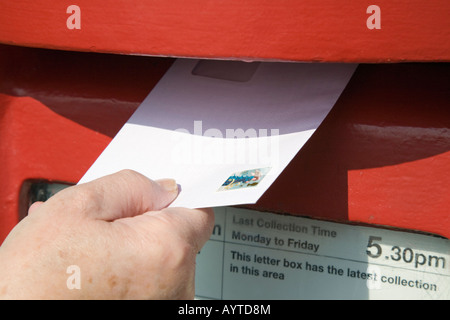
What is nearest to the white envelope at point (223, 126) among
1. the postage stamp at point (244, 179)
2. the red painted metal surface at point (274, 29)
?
the postage stamp at point (244, 179)

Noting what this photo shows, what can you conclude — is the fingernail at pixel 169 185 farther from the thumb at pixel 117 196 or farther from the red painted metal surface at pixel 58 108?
the red painted metal surface at pixel 58 108

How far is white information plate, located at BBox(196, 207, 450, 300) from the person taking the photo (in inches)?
36.2

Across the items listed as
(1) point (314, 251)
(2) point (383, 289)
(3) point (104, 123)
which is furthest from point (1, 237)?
(2) point (383, 289)

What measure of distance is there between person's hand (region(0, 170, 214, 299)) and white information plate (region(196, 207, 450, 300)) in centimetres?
29

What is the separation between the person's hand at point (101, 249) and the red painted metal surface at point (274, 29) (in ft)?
0.65

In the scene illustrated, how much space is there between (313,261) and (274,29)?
0.47 meters

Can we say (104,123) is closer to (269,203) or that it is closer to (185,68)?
(185,68)

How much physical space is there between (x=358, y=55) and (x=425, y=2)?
3.9 inches

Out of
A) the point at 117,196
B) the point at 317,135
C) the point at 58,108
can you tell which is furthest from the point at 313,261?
the point at 58,108

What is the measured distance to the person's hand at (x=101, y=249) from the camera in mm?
651

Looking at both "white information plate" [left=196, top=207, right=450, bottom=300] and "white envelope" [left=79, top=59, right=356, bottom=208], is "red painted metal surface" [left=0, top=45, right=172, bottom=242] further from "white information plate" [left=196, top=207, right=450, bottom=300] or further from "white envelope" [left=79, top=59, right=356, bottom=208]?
"white information plate" [left=196, top=207, right=450, bottom=300]

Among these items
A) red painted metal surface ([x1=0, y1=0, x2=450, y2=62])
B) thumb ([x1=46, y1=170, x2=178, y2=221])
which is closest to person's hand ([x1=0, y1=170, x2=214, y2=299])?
thumb ([x1=46, y1=170, x2=178, y2=221])
